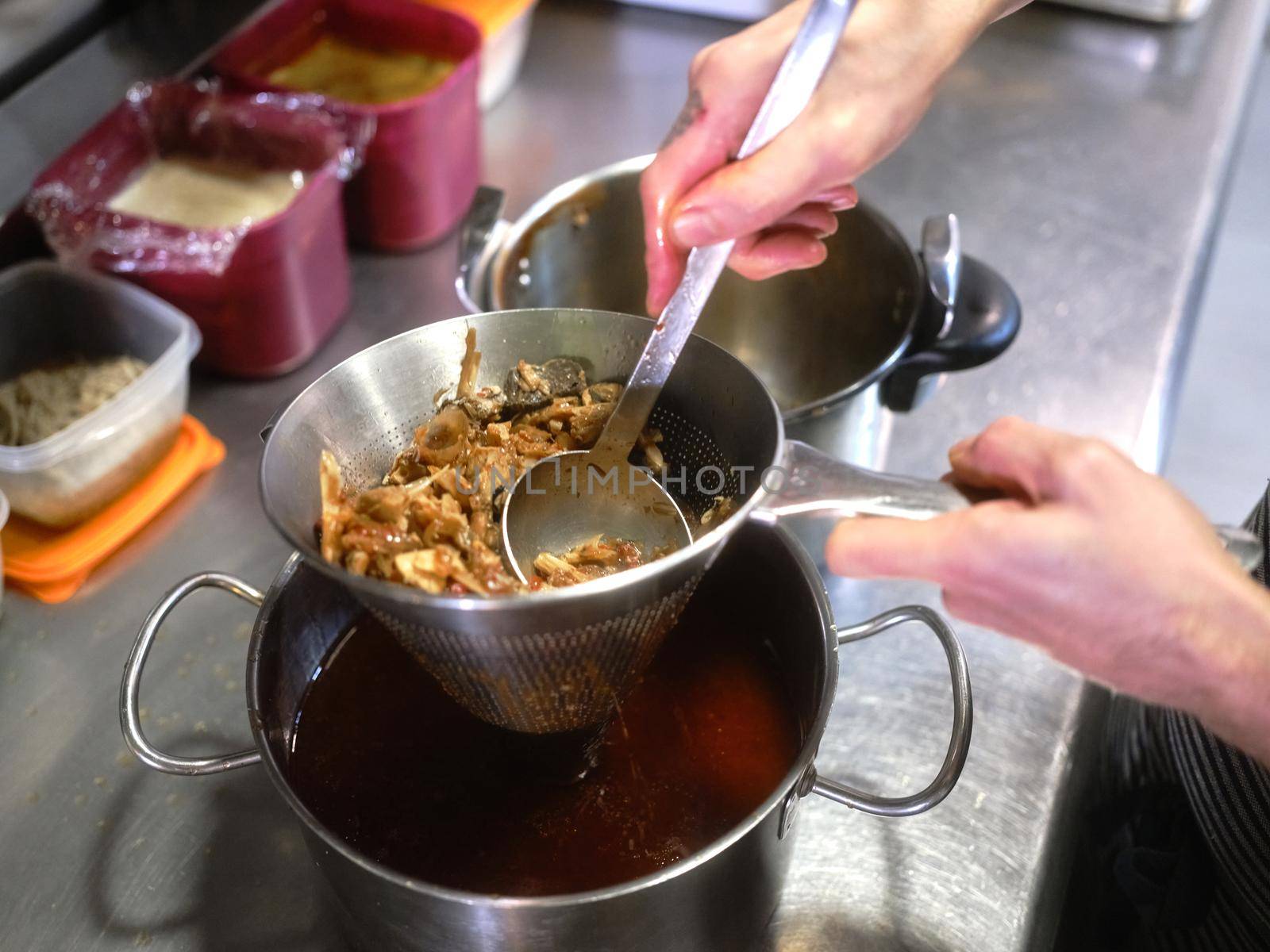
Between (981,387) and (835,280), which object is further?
(981,387)

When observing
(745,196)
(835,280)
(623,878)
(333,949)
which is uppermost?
(745,196)

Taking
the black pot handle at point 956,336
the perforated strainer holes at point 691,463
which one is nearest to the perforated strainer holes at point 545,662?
the perforated strainer holes at point 691,463

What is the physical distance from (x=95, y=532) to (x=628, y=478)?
0.68 metres

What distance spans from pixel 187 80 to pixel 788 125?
3.26 ft

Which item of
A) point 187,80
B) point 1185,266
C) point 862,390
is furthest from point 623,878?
point 1185,266

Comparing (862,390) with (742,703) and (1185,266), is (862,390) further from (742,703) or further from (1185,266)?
(1185,266)

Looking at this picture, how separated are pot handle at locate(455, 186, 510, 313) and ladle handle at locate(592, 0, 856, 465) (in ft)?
0.85

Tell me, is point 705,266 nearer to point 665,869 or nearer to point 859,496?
point 859,496

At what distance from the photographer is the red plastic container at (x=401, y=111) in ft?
4.65

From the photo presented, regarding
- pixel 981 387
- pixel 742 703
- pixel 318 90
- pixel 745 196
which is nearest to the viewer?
pixel 745 196

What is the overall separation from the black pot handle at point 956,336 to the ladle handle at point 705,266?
26cm

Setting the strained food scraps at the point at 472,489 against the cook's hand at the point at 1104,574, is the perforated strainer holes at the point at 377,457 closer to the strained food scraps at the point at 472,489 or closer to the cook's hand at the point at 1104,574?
the strained food scraps at the point at 472,489

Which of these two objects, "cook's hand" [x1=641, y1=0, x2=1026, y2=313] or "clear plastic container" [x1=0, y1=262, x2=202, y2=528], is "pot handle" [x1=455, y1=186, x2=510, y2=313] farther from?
"clear plastic container" [x1=0, y1=262, x2=202, y2=528]

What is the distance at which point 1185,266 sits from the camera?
1584 mm
